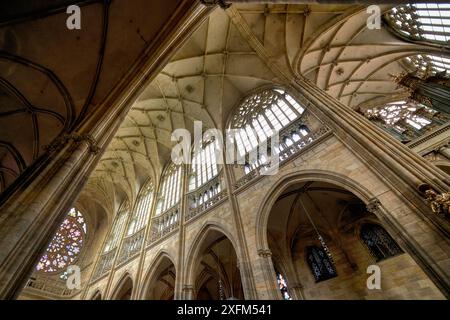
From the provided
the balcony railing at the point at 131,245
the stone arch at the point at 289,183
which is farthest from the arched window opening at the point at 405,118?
the balcony railing at the point at 131,245

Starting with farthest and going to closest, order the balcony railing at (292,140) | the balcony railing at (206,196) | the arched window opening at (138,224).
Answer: the arched window opening at (138,224) → the balcony railing at (206,196) → the balcony railing at (292,140)

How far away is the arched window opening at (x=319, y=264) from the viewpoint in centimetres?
907

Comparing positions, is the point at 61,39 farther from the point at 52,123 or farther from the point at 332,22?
the point at 332,22

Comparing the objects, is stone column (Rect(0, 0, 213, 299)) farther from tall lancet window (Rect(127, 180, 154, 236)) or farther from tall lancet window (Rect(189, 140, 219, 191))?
tall lancet window (Rect(127, 180, 154, 236))

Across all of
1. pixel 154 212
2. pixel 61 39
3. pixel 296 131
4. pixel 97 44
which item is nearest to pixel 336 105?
pixel 296 131

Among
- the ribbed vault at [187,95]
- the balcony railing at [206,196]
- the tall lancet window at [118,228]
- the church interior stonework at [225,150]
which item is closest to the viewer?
the church interior stonework at [225,150]

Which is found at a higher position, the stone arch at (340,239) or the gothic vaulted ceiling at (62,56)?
the gothic vaulted ceiling at (62,56)

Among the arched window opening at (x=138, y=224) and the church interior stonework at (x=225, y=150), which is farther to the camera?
the arched window opening at (x=138, y=224)

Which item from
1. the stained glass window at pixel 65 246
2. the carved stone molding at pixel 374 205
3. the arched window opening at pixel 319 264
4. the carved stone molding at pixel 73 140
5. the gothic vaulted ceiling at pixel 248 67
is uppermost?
the gothic vaulted ceiling at pixel 248 67

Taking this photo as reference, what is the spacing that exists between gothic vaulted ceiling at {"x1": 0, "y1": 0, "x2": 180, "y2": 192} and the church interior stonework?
3 centimetres

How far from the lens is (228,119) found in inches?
513

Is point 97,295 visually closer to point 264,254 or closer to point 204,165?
point 204,165

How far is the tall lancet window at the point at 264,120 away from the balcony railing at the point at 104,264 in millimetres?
10002

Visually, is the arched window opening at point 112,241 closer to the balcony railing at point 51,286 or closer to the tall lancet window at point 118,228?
Answer: the tall lancet window at point 118,228
